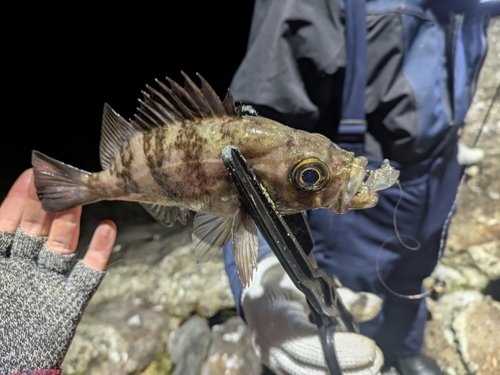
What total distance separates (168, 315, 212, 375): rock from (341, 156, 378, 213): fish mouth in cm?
138

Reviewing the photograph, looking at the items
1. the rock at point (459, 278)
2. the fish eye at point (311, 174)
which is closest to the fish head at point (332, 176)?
the fish eye at point (311, 174)

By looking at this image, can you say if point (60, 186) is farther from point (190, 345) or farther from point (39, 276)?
point (190, 345)

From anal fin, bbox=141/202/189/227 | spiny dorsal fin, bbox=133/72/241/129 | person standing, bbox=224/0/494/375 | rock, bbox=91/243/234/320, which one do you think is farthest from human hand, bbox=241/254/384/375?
rock, bbox=91/243/234/320

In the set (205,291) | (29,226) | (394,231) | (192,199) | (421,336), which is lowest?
(421,336)

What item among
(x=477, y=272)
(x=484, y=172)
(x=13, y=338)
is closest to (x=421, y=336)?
(x=477, y=272)

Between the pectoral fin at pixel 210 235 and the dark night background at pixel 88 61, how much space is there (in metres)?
1.88

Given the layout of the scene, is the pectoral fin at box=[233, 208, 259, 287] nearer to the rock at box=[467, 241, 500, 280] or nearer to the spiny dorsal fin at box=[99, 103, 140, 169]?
the spiny dorsal fin at box=[99, 103, 140, 169]

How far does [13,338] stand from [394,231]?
1323mm

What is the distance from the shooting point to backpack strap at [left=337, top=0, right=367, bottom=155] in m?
0.98

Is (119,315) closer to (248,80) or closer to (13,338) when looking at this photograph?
(13,338)

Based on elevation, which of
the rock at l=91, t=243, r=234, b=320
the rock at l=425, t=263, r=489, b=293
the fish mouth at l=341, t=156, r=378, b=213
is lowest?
the rock at l=425, t=263, r=489, b=293

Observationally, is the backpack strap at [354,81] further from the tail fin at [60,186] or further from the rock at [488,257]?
the rock at [488,257]

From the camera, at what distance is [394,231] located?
131 centimetres

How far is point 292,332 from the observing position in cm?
93
